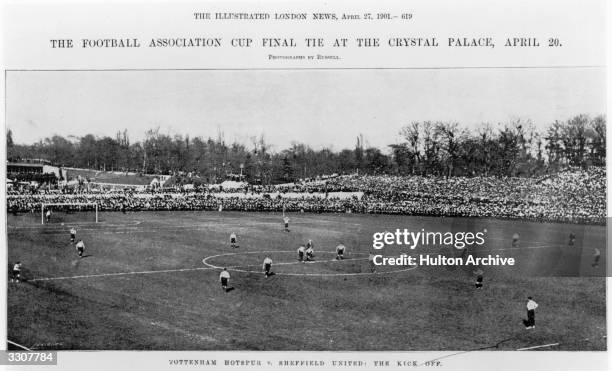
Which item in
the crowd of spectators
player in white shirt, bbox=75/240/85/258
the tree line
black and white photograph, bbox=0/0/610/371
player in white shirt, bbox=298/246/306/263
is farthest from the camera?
the crowd of spectators

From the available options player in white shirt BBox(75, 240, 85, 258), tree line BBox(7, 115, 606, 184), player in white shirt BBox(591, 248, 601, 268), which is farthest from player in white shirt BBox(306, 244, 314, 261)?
player in white shirt BBox(591, 248, 601, 268)

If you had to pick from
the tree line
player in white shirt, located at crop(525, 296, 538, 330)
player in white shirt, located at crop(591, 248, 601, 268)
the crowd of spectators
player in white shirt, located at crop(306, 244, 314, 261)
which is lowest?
player in white shirt, located at crop(525, 296, 538, 330)

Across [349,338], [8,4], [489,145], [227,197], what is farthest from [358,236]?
[8,4]

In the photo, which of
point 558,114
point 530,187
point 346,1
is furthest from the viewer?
point 530,187

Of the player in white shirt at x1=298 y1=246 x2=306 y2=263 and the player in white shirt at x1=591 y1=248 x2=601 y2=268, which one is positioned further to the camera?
the player in white shirt at x1=298 y1=246 x2=306 y2=263

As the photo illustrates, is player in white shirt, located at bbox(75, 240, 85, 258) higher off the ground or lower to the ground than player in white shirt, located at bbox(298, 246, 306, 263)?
higher

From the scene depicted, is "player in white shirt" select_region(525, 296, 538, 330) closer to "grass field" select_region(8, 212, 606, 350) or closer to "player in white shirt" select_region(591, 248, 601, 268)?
"grass field" select_region(8, 212, 606, 350)

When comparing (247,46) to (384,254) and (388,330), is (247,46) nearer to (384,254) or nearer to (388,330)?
(384,254)
